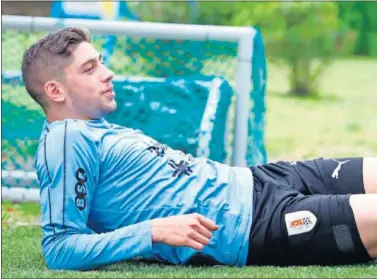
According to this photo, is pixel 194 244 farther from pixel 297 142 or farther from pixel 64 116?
pixel 297 142

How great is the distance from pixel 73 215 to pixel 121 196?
0.67 ft

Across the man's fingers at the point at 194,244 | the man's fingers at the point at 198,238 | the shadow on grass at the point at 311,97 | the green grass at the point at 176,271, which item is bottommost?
the shadow on grass at the point at 311,97

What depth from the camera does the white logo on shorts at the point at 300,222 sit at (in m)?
3.10

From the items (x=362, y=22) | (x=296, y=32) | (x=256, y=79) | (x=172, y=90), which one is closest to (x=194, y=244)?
(x=172, y=90)

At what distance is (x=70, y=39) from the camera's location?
10.7 ft

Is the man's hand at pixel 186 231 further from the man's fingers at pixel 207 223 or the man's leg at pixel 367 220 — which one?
the man's leg at pixel 367 220

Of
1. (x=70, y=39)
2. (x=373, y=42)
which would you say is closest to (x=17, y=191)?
(x=70, y=39)

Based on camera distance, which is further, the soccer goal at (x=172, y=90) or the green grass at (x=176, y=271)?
the soccer goal at (x=172, y=90)

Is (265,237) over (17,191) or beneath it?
over

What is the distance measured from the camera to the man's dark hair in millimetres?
3240

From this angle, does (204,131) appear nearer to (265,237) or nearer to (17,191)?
(17,191)

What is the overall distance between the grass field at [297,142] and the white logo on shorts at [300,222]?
12 centimetres

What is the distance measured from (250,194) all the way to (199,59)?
1.65 meters

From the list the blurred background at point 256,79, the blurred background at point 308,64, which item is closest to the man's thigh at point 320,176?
the blurred background at point 256,79
